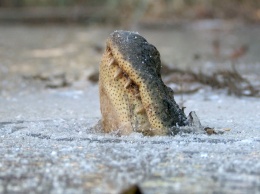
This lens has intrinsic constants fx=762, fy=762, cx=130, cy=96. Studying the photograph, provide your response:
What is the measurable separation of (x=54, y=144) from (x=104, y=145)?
9.2 inches

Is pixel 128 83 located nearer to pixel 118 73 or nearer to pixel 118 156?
pixel 118 73

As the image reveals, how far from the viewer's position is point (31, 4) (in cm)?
2000

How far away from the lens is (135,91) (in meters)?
3.57

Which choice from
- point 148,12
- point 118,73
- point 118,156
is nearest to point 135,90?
point 118,73

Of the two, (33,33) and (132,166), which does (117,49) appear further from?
(33,33)

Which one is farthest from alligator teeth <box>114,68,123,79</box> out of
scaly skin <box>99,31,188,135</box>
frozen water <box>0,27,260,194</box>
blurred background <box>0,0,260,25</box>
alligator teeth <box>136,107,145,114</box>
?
blurred background <box>0,0,260,25</box>

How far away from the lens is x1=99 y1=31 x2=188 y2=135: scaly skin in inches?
137

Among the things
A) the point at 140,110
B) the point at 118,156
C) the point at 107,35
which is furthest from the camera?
the point at 107,35

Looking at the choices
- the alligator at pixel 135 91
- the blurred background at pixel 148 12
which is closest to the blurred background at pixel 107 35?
the blurred background at pixel 148 12

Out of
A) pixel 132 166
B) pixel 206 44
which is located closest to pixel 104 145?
pixel 132 166

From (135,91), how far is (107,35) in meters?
9.61

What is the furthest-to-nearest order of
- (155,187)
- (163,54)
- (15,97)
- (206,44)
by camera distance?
(206,44) → (163,54) → (15,97) → (155,187)

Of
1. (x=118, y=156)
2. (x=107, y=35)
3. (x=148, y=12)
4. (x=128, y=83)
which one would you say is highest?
(x=148, y=12)

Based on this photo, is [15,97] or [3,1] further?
[3,1]
